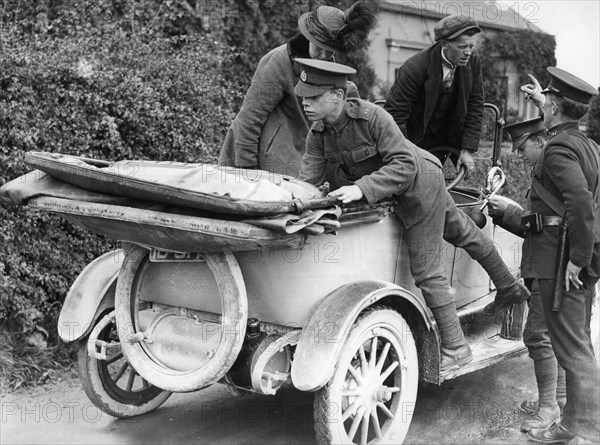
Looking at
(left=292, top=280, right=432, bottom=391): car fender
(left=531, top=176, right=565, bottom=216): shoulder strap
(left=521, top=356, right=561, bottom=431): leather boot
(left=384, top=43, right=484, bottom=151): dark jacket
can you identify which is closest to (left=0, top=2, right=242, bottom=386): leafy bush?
(left=384, top=43, right=484, bottom=151): dark jacket

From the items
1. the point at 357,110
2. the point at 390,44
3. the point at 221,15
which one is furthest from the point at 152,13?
the point at 390,44

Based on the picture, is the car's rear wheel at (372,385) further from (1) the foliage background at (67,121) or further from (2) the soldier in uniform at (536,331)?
(1) the foliage background at (67,121)

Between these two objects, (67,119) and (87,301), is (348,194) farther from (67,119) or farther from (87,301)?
(67,119)

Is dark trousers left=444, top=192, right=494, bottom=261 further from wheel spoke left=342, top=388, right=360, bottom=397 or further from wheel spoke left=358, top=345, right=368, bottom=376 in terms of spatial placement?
wheel spoke left=342, top=388, right=360, bottom=397

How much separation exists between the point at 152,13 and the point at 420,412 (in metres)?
5.69

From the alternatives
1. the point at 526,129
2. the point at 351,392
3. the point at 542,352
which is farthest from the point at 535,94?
the point at 351,392

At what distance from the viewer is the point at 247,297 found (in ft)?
12.5

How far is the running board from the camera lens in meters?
4.46

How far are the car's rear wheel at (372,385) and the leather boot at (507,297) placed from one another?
1045 mm

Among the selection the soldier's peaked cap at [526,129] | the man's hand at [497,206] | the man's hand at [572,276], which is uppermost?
the soldier's peaked cap at [526,129]

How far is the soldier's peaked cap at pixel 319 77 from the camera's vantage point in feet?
13.0

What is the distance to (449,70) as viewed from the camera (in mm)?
5324

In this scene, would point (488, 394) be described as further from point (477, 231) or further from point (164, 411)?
point (164, 411)

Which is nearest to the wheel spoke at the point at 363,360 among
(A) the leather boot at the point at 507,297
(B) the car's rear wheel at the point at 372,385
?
(B) the car's rear wheel at the point at 372,385
